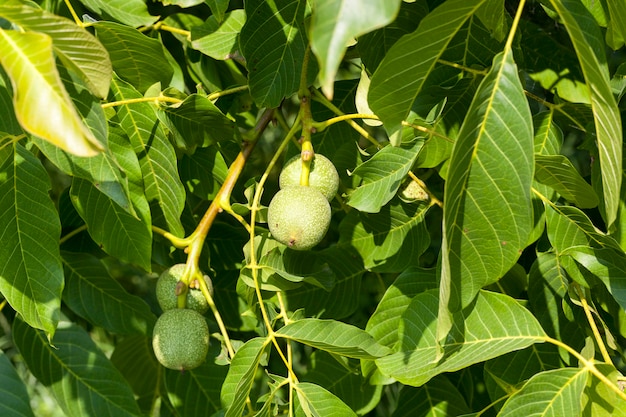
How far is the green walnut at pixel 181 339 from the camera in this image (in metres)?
1.17

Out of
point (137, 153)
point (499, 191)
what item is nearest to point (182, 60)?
point (137, 153)

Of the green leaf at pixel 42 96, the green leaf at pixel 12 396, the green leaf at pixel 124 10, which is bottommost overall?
the green leaf at pixel 12 396

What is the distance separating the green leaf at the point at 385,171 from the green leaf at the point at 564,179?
186 millimetres

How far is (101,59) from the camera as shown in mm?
839

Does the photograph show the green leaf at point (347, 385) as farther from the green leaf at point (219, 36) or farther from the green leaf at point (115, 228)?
the green leaf at point (219, 36)

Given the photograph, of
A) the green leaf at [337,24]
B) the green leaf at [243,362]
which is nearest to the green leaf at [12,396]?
the green leaf at [243,362]

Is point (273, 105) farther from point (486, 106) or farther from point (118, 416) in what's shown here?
point (118, 416)

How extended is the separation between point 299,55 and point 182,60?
25.1 inches

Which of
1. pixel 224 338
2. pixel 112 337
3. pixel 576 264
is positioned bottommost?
pixel 112 337

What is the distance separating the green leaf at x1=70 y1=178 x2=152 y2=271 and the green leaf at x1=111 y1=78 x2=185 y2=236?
61 mm

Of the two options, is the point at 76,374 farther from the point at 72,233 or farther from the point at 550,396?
the point at 550,396

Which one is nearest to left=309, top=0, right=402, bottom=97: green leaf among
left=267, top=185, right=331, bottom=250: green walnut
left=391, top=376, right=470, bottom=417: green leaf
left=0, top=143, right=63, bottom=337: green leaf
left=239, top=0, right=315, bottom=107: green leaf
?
left=267, top=185, right=331, bottom=250: green walnut

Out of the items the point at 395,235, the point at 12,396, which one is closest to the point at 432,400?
the point at 395,235

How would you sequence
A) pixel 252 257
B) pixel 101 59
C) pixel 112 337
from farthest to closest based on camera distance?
pixel 112 337
pixel 252 257
pixel 101 59
